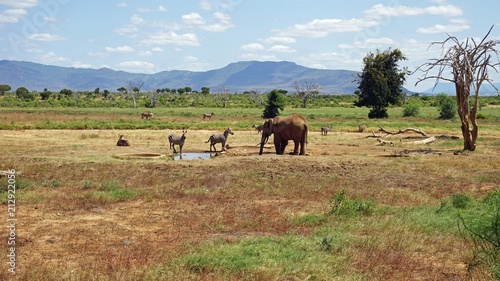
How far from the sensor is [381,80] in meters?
60.5

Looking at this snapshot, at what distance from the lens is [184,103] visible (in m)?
110

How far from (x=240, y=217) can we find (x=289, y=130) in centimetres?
1328

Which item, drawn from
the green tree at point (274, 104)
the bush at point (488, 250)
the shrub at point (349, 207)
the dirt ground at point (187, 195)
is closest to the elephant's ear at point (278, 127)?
the dirt ground at point (187, 195)

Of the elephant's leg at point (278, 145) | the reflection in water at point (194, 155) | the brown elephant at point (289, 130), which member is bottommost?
the reflection in water at point (194, 155)

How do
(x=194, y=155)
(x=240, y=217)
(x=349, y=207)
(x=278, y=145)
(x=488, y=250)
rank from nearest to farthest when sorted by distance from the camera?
(x=488, y=250), (x=240, y=217), (x=349, y=207), (x=194, y=155), (x=278, y=145)

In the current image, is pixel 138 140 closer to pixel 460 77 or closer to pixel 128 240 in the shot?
pixel 460 77

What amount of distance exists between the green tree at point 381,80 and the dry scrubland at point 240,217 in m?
37.2

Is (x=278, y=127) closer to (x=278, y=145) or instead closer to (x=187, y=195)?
(x=278, y=145)

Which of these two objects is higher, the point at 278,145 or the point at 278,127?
the point at 278,127

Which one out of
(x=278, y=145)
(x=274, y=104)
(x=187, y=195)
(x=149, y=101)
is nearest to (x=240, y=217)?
(x=187, y=195)

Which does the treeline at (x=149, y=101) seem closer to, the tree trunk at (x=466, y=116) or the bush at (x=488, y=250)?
the tree trunk at (x=466, y=116)

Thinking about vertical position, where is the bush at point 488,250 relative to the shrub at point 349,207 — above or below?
above

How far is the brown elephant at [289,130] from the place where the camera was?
25250mm

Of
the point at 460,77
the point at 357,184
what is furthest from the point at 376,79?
the point at 357,184
